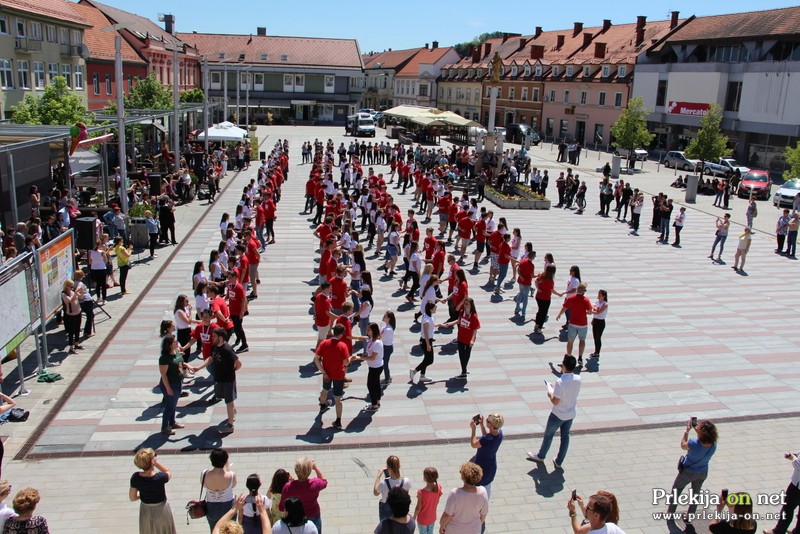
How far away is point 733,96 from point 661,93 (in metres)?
7.00

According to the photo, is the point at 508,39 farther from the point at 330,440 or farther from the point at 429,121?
the point at 330,440

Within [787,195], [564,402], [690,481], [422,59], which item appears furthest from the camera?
[422,59]

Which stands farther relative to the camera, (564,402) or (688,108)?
(688,108)

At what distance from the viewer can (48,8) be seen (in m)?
38.2

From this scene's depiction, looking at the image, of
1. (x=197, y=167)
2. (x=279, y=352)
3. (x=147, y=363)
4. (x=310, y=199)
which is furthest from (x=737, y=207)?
(x=147, y=363)

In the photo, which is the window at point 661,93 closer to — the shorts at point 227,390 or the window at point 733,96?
the window at point 733,96

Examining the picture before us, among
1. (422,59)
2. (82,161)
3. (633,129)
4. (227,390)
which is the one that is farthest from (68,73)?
(422,59)

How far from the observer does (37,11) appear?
1410 inches

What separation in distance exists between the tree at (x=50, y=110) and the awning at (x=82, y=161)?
5.22m

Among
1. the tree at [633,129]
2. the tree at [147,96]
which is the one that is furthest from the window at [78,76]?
the tree at [633,129]

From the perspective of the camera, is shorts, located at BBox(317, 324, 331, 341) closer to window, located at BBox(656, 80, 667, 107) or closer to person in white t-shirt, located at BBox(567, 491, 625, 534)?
person in white t-shirt, located at BBox(567, 491, 625, 534)

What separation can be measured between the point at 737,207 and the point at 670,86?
2526 centimetres

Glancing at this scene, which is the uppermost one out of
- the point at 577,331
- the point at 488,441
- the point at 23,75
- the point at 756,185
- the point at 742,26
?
the point at 742,26

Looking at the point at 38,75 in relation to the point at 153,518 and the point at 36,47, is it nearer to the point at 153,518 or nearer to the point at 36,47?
the point at 36,47
